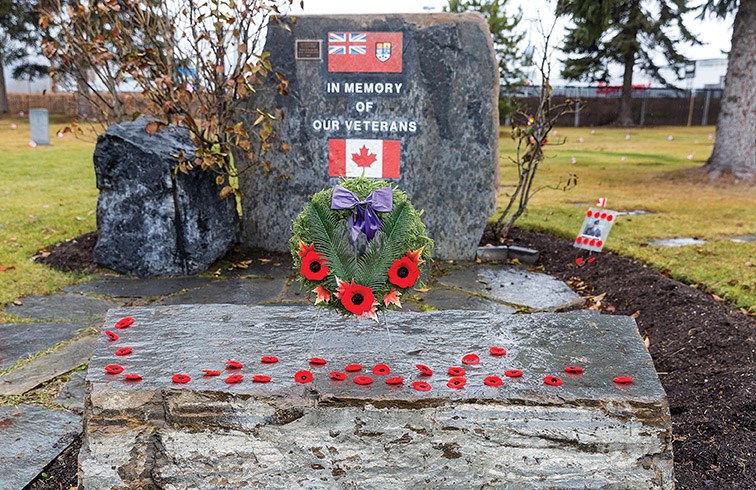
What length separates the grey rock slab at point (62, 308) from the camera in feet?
13.8

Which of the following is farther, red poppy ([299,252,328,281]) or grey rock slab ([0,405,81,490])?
grey rock slab ([0,405,81,490])

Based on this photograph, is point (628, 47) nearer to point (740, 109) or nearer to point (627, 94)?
point (627, 94)

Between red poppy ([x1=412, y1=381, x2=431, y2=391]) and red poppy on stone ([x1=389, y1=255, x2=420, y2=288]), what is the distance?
1.22 ft

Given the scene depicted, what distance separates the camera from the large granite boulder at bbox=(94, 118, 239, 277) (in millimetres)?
5051

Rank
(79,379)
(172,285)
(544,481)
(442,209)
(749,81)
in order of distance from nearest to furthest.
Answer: (544,481), (79,379), (172,285), (442,209), (749,81)

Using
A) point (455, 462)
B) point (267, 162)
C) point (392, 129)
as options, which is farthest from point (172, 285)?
point (455, 462)

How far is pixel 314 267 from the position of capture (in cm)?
249

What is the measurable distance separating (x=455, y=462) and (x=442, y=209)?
366 centimetres

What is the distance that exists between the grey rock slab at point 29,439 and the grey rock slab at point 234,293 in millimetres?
1474

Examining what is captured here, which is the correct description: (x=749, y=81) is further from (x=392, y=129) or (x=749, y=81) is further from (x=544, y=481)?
(x=544, y=481)

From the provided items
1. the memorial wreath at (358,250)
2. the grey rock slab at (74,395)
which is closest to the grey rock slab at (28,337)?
the grey rock slab at (74,395)

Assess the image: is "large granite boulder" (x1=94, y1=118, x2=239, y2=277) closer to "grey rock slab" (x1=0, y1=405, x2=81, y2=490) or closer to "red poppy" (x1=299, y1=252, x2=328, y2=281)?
"grey rock slab" (x1=0, y1=405, x2=81, y2=490)

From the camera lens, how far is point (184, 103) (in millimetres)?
5398

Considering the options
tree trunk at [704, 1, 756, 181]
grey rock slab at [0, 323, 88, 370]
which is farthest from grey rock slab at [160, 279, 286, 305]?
tree trunk at [704, 1, 756, 181]
